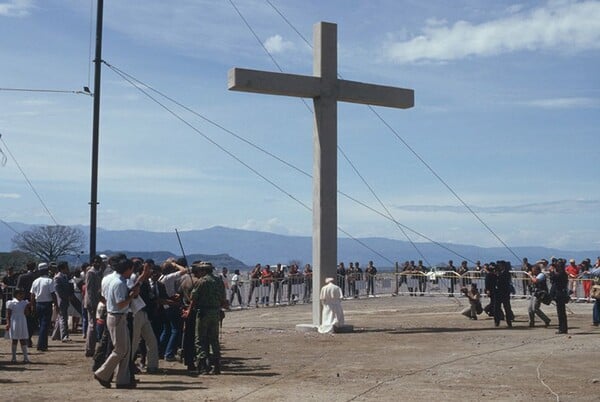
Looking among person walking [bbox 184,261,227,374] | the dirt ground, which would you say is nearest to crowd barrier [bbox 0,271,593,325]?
the dirt ground

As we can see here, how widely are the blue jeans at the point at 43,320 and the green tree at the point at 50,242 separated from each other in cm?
4080

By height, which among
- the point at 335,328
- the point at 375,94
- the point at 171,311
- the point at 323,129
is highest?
the point at 375,94

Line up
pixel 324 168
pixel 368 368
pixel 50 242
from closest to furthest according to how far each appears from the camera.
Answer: pixel 368 368, pixel 324 168, pixel 50 242

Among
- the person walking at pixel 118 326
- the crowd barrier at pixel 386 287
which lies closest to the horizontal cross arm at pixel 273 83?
the person walking at pixel 118 326

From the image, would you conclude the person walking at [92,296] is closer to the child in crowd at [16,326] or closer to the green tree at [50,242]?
the child in crowd at [16,326]

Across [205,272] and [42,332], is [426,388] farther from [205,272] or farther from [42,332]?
[42,332]

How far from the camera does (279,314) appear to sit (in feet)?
93.4

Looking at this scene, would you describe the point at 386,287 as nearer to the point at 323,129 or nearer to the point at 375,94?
the point at 375,94

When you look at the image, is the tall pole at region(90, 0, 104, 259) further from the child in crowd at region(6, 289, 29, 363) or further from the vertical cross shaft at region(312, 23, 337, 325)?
the child in crowd at region(6, 289, 29, 363)

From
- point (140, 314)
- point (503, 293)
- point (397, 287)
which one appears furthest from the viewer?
point (397, 287)

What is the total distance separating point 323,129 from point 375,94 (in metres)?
1.80

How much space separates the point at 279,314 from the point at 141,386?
15882 mm

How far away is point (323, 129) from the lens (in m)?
21.3

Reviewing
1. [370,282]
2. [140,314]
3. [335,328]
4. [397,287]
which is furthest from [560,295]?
[397,287]
